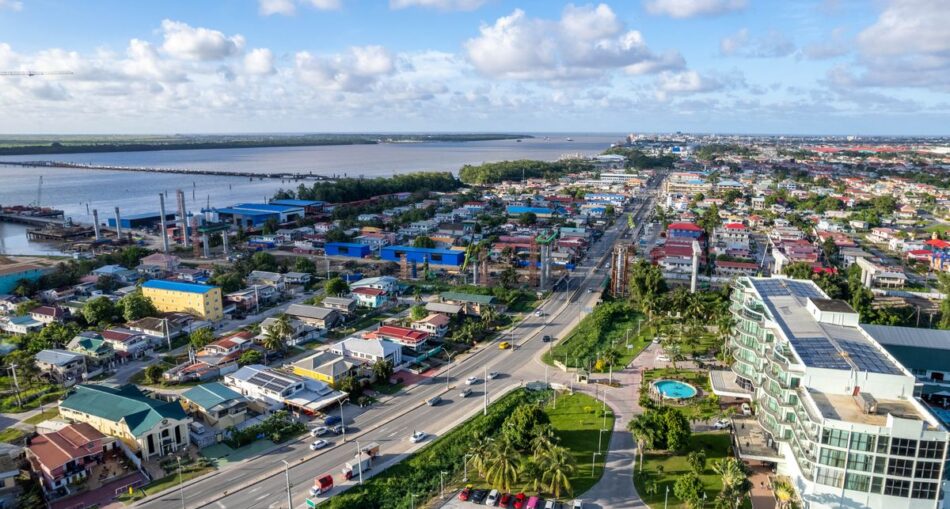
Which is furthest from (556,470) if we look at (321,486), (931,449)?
(931,449)

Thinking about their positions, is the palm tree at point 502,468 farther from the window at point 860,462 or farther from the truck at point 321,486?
the window at point 860,462

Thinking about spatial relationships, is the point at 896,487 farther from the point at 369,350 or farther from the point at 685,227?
the point at 685,227

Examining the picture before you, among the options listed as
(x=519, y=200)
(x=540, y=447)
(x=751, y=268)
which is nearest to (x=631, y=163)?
(x=519, y=200)

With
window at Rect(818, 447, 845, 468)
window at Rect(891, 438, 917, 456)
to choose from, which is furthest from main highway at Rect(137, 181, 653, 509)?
window at Rect(891, 438, 917, 456)

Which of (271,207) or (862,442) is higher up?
(271,207)

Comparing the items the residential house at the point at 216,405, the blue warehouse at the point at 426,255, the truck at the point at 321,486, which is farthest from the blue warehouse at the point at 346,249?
the truck at the point at 321,486
